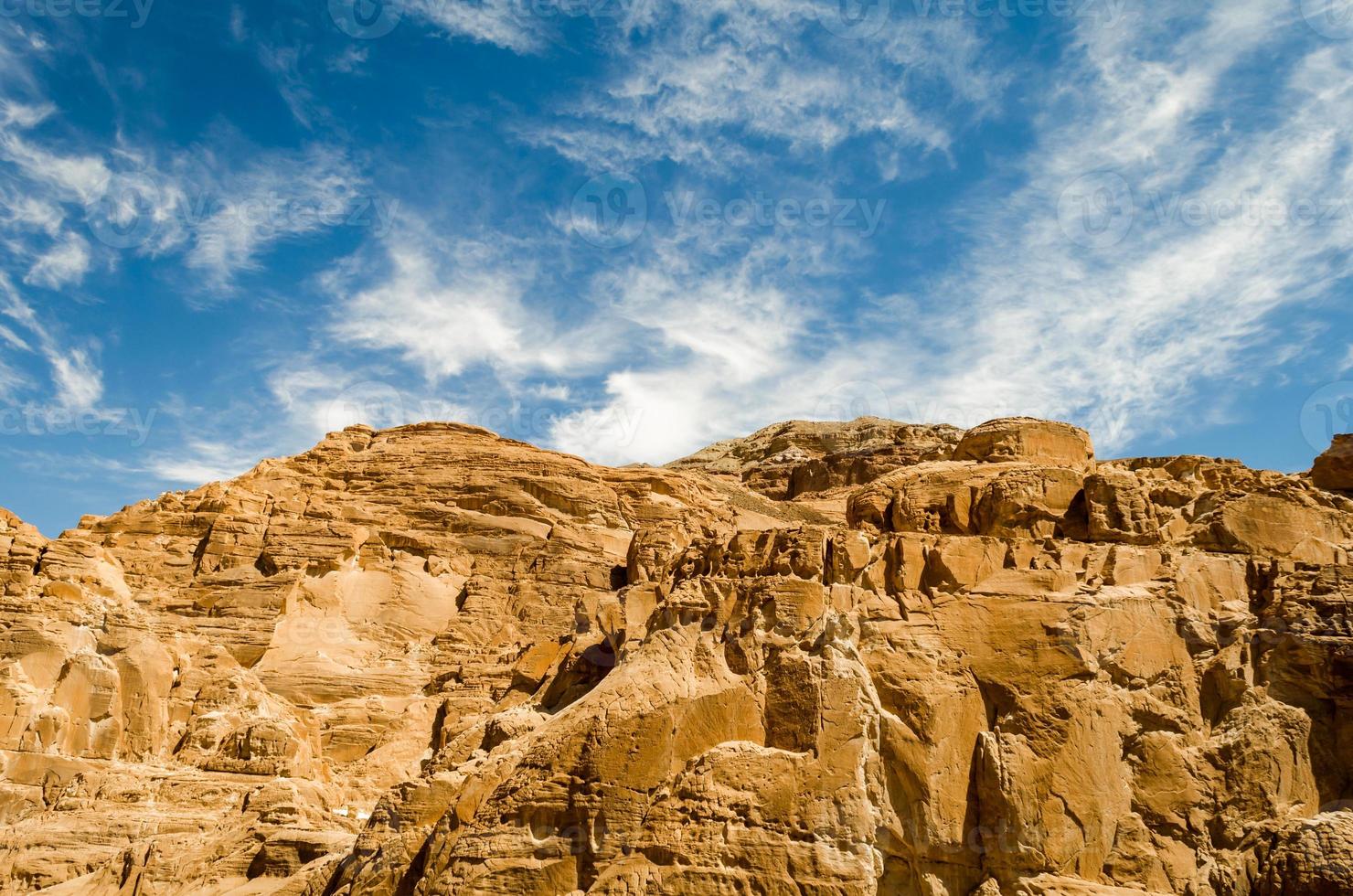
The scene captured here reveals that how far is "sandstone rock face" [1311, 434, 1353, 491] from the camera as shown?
2375cm

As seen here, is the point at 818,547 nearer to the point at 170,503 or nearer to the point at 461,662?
the point at 461,662

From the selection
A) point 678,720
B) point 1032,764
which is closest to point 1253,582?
point 1032,764

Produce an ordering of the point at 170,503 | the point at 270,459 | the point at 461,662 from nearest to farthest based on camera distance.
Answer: the point at 461,662 → the point at 170,503 → the point at 270,459

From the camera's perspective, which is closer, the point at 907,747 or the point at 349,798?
the point at 907,747

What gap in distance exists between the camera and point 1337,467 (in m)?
23.9

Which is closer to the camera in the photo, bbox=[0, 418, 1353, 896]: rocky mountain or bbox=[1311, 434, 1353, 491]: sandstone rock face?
bbox=[0, 418, 1353, 896]: rocky mountain

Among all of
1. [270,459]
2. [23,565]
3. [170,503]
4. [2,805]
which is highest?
[270,459]

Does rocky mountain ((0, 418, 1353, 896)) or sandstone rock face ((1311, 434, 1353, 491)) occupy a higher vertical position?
sandstone rock face ((1311, 434, 1353, 491))

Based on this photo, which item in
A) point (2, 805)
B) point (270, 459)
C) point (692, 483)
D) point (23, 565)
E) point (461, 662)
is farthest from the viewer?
point (692, 483)

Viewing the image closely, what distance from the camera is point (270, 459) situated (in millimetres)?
52250

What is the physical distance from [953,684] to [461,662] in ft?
81.9

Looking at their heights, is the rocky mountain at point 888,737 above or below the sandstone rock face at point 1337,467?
below

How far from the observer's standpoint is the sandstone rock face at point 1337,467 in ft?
77.9

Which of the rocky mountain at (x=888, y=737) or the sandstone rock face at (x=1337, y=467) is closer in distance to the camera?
the rocky mountain at (x=888, y=737)
